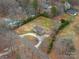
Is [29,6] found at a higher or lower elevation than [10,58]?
higher

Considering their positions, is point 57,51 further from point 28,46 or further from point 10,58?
point 10,58

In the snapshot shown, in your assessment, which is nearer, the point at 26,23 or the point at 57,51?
the point at 57,51

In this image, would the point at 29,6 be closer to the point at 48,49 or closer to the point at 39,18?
the point at 39,18

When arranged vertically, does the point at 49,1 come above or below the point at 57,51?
above

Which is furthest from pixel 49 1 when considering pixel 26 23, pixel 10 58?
pixel 10 58

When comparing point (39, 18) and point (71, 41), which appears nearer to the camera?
point (71, 41)

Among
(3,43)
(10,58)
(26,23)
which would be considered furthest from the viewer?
(26,23)

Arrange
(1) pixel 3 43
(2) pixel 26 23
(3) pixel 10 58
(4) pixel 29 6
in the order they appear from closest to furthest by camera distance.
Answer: (3) pixel 10 58, (1) pixel 3 43, (2) pixel 26 23, (4) pixel 29 6

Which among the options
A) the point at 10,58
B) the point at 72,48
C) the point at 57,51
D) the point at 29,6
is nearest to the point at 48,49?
the point at 57,51

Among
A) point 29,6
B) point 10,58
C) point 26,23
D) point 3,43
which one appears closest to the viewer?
point 10,58
